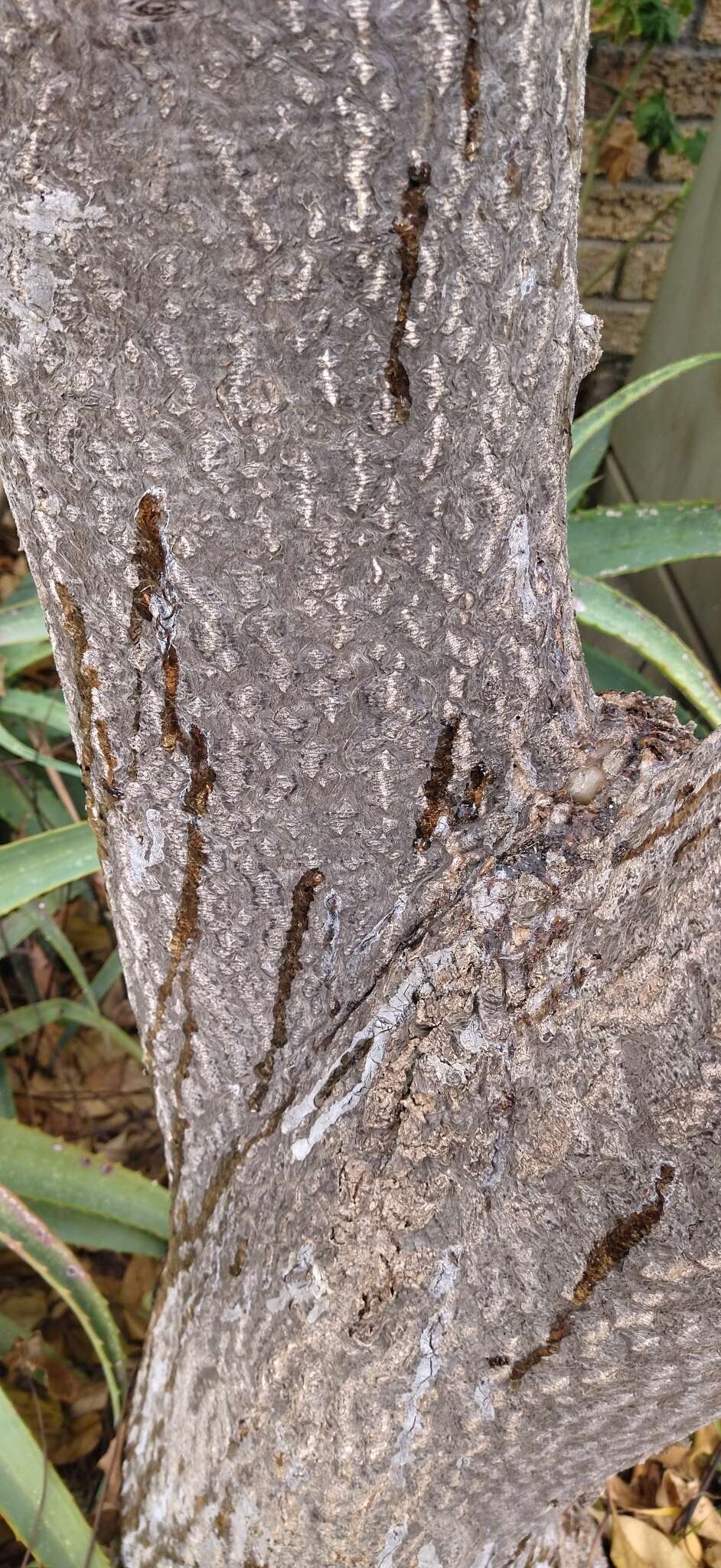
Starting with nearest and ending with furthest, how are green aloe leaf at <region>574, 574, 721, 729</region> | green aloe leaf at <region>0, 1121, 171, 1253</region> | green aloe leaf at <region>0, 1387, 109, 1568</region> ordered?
green aloe leaf at <region>0, 1387, 109, 1568</region>
green aloe leaf at <region>0, 1121, 171, 1253</region>
green aloe leaf at <region>574, 574, 721, 729</region>

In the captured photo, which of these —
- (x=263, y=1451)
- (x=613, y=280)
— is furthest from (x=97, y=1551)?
(x=613, y=280)

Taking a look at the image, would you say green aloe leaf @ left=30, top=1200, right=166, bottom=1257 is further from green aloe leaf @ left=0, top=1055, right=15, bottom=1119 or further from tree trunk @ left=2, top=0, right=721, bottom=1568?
tree trunk @ left=2, top=0, right=721, bottom=1568

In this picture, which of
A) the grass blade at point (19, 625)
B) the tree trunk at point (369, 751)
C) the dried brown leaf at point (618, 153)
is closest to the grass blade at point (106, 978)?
the grass blade at point (19, 625)

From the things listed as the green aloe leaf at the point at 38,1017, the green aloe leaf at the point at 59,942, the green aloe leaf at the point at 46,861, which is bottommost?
the green aloe leaf at the point at 38,1017

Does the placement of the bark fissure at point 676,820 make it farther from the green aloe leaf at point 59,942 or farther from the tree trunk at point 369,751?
the green aloe leaf at point 59,942

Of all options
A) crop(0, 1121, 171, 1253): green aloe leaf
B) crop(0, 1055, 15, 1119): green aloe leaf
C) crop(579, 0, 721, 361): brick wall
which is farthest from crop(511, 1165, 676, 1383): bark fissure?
crop(579, 0, 721, 361): brick wall

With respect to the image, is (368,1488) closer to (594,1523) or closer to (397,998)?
(397,998)

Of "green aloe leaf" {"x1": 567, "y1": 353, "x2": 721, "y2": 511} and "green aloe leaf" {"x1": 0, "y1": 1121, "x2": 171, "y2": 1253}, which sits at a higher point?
"green aloe leaf" {"x1": 567, "y1": 353, "x2": 721, "y2": 511}
